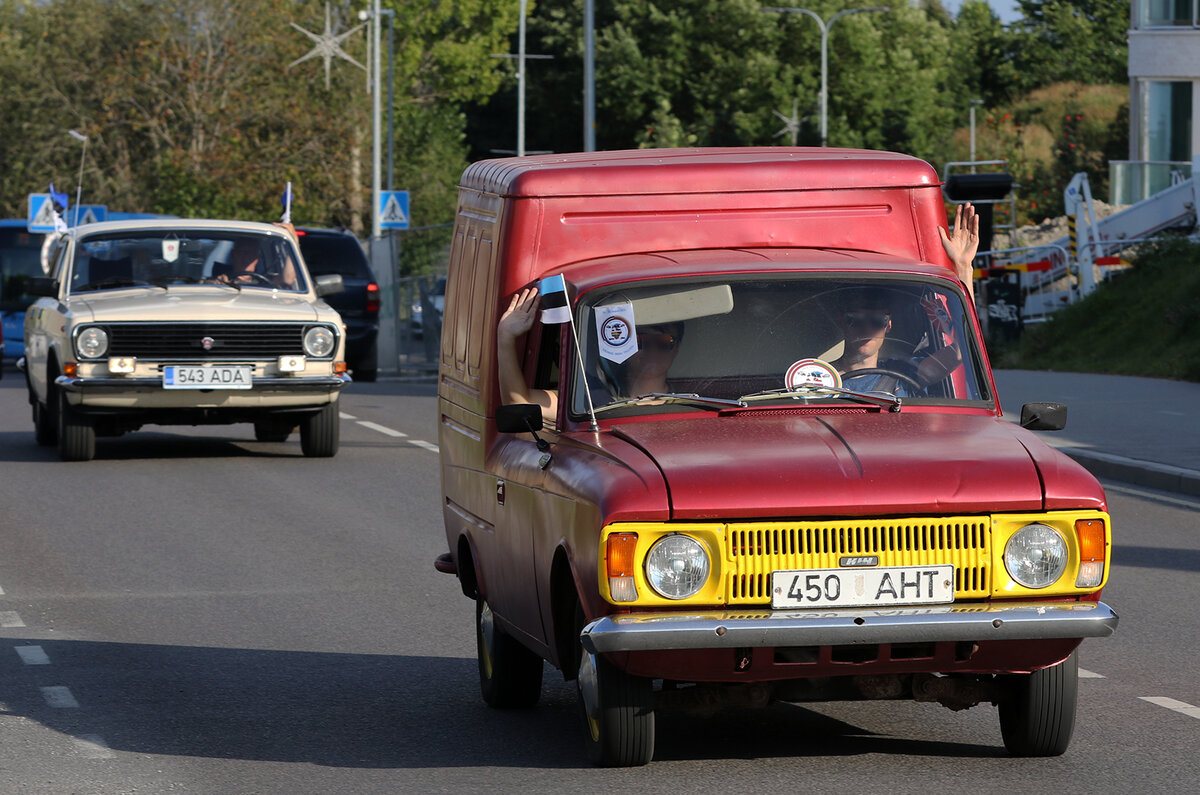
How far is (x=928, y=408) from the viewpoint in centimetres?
697

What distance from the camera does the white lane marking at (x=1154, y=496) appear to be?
1461 cm

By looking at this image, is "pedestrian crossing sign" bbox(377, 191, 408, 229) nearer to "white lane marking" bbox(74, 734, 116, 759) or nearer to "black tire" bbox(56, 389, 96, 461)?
"black tire" bbox(56, 389, 96, 461)

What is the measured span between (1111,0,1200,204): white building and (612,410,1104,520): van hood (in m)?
41.5

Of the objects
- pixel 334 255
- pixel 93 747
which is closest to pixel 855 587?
pixel 93 747

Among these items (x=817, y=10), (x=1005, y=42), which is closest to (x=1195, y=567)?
(x=817, y=10)

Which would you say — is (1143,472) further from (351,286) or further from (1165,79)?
(1165,79)

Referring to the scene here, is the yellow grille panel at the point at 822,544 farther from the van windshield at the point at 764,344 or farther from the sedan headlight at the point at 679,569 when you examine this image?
the van windshield at the point at 764,344

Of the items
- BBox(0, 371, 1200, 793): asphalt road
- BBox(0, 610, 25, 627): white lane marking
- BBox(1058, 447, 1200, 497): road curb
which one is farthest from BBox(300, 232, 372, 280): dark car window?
BBox(0, 610, 25, 627): white lane marking

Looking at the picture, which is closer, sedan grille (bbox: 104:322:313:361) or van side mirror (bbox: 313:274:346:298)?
sedan grille (bbox: 104:322:313:361)

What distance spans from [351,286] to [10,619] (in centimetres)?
2094

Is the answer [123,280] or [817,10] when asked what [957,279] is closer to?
[123,280]

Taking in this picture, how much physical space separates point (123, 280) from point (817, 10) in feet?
206

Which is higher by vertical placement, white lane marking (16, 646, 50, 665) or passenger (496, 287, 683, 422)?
passenger (496, 287, 683, 422)

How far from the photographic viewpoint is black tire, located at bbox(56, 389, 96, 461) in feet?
55.9
